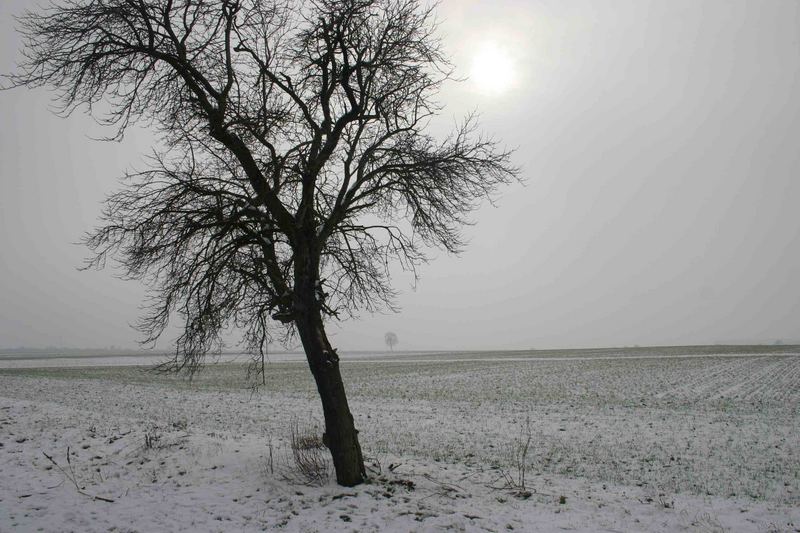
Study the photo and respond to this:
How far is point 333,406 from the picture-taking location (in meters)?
9.08

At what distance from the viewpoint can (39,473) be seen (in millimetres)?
10266

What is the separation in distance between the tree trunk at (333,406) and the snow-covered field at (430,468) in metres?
0.40

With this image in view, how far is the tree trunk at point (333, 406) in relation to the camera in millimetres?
9047

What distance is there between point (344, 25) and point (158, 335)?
22.1ft

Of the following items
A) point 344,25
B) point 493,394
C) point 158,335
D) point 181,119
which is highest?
point 344,25

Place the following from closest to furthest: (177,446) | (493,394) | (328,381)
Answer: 1. (328,381)
2. (177,446)
3. (493,394)

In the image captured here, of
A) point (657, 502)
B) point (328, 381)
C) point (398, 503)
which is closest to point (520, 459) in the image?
point (657, 502)

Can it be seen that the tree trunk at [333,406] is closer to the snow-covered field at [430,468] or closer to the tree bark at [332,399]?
the tree bark at [332,399]

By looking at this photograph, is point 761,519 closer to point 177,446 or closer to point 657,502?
point 657,502

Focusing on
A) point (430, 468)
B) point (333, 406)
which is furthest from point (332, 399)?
point (430, 468)

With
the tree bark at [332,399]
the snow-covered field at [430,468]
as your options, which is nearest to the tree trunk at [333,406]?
the tree bark at [332,399]

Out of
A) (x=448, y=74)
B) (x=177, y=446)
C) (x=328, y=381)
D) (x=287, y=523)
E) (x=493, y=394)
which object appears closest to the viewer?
(x=287, y=523)

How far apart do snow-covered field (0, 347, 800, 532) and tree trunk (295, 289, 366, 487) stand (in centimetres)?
40

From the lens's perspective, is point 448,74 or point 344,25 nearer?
point 344,25
